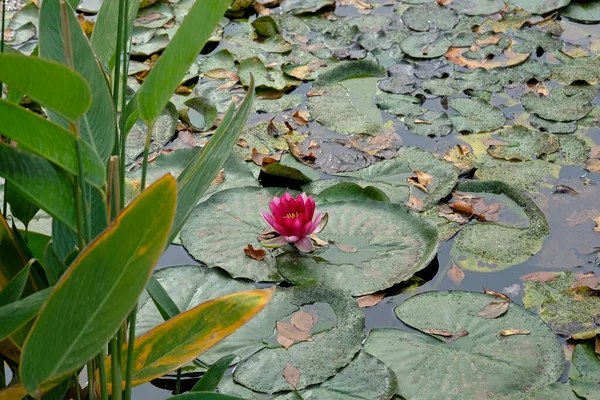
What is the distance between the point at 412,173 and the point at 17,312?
1613 mm

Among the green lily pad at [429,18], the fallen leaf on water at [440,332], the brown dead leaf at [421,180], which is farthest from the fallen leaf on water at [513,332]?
the green lily pad at [429,18]

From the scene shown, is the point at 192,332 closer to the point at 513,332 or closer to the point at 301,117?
the point at 513,332

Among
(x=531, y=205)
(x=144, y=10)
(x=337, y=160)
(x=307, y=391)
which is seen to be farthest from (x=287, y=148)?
(x=144, y=10)

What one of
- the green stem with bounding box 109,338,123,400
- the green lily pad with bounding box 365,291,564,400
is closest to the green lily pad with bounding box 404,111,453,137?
the green lily pad with bounding box 365,291,564,400

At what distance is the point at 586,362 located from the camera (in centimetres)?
170

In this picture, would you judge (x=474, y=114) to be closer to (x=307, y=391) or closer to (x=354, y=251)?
(x=354, y=251)

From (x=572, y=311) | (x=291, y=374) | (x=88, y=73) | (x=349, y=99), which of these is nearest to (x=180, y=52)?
(x=88, y=73)

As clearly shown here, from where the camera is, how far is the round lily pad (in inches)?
76.1

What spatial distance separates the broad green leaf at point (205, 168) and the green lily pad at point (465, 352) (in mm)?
797

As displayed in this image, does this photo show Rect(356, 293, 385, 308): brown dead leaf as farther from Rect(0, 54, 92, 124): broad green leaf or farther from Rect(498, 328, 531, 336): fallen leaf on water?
Rect(0, 54, 92, 124): broad green leaf

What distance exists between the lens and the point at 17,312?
940mm

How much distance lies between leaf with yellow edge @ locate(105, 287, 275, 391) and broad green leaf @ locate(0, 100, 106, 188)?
275mm

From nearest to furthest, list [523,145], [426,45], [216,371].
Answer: [216,371] → [523,145] → [426,45]

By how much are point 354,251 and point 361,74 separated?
3.79 feet
